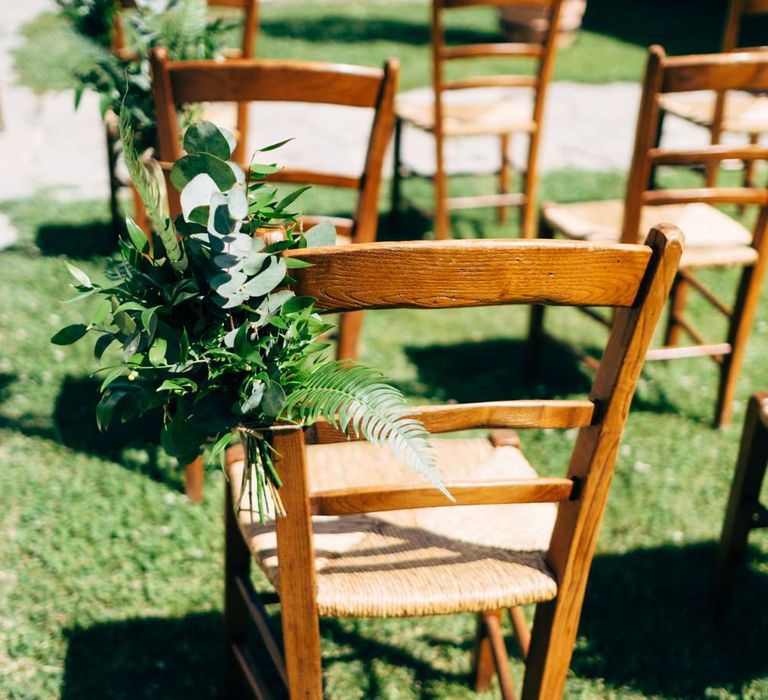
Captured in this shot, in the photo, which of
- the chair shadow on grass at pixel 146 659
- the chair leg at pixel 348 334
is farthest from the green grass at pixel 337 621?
the chair leg at pixel 348 334

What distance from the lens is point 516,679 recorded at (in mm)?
2152

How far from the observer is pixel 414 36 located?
900 centimetres

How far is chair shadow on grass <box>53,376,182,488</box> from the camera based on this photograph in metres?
2.78

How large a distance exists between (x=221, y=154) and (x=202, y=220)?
0.10 meters

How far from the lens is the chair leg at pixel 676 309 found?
11.1ft

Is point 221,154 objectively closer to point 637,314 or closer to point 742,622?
point 637,314

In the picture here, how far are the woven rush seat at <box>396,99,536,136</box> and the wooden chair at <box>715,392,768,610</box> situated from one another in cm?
224

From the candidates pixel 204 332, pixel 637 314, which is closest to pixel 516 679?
pixel 637 314

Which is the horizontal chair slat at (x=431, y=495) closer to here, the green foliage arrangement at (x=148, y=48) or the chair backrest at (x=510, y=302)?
the chair backrest at (x=510, y=302)

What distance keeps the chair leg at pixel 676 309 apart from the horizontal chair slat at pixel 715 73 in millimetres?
957

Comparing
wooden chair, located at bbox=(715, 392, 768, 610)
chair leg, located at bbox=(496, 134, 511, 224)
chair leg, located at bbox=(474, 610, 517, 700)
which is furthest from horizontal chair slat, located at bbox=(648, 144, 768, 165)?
chair leg, located at bbox=(496, 134, 511, 224)

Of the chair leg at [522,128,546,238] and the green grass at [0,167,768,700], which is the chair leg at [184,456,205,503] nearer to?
the green grass at [0,167,768,700]

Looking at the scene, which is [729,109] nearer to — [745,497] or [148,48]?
[745,497]

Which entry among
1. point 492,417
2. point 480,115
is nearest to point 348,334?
point 492,417
